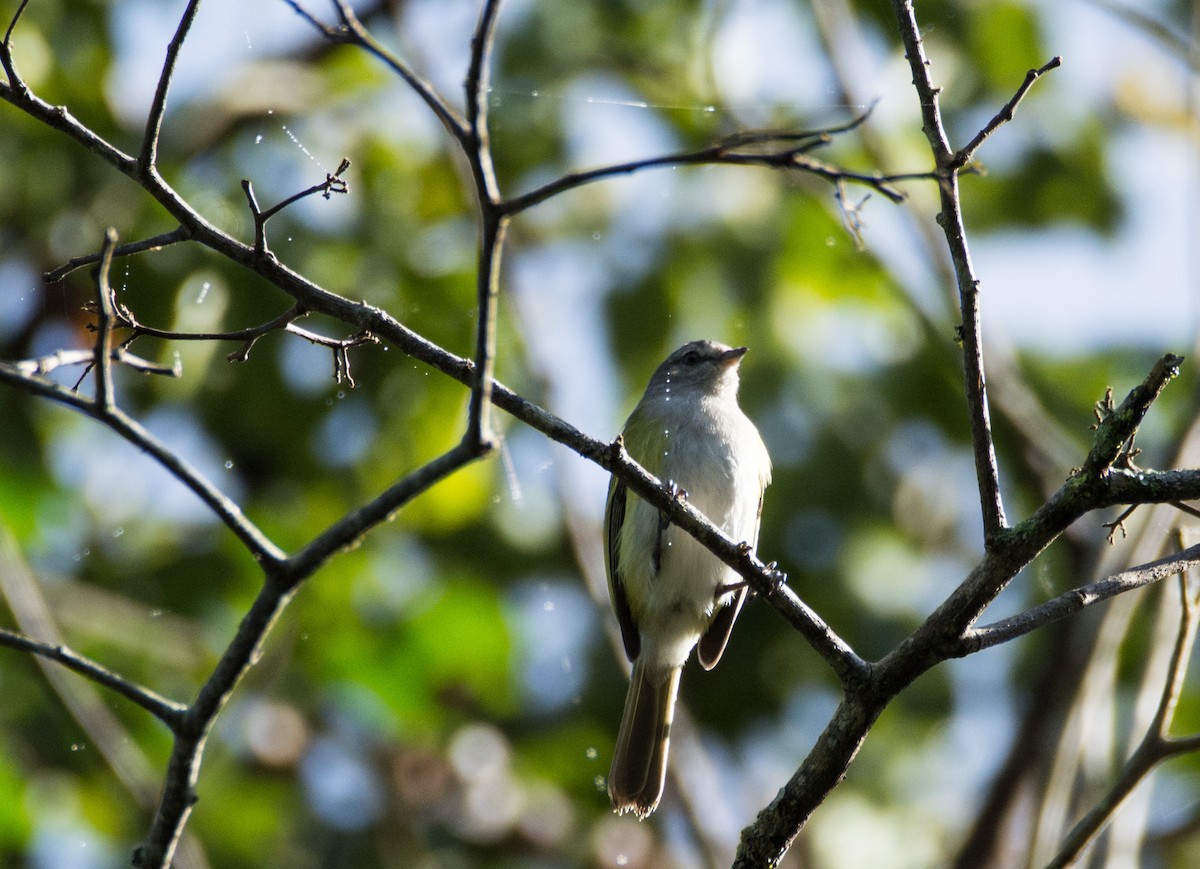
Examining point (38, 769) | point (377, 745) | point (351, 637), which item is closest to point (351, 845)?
point (377, 745)

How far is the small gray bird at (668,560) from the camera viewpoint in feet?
15.0

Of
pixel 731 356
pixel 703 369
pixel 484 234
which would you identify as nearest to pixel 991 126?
pixel 484 234

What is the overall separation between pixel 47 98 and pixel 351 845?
12.9 ft

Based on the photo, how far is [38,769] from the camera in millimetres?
5906

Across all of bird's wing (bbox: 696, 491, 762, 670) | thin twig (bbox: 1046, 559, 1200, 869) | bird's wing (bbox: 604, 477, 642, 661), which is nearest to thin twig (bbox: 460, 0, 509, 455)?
thin twig (bbox: 1046, 559, 1200, 869)

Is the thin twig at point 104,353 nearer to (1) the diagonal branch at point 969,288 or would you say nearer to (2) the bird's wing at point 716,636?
(1) the diagonal branch at point 969,288

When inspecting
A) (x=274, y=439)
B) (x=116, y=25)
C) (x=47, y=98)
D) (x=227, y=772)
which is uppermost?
(x=116, y=25)

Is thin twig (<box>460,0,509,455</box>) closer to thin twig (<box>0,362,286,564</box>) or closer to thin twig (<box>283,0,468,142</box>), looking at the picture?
thin twig (<box>283,0,468,142</box>)

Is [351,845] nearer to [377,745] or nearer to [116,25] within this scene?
[377,745]

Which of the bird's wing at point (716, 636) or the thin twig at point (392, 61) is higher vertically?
the bird's wing at point (716, 636)

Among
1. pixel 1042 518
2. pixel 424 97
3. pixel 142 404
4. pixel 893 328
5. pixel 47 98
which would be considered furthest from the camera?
pixel 893 328

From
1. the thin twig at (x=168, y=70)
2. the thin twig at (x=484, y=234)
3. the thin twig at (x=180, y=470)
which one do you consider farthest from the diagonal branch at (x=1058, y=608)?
the thin twig at (x=168, y=70)

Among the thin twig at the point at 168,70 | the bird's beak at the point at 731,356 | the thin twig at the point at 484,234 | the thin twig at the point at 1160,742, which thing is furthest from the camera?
the bird's beak at the point at 731,356

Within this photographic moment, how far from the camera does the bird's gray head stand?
5.17m
